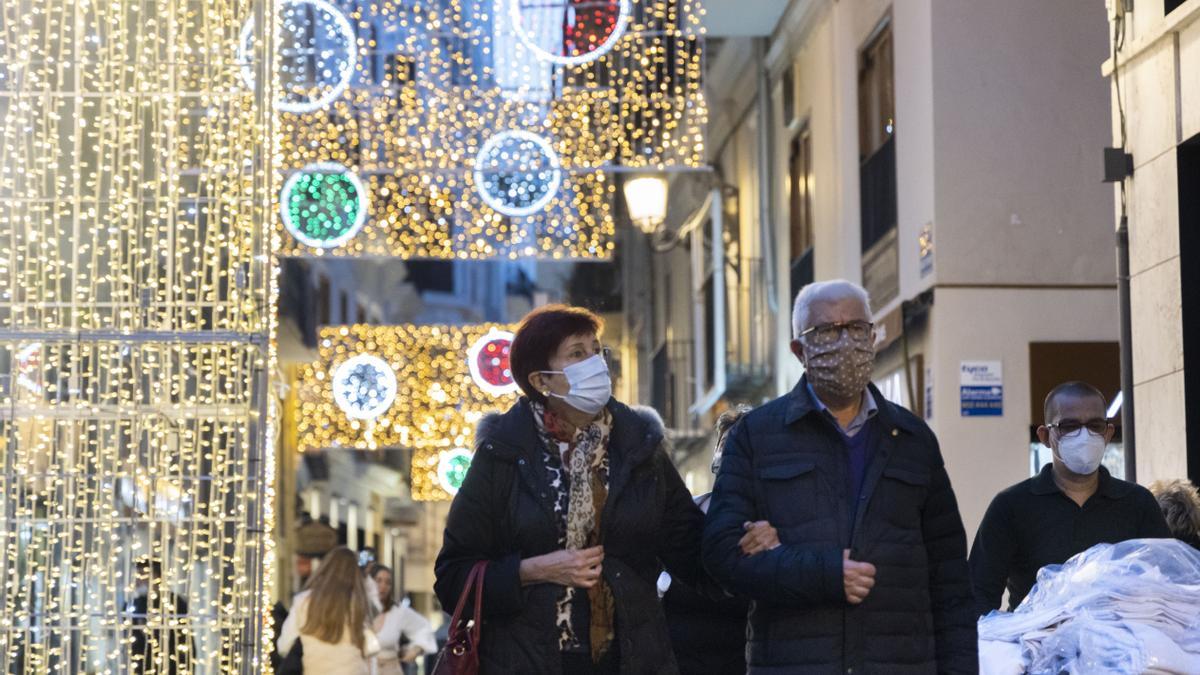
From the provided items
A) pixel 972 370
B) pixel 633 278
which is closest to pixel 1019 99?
pixel 972 370

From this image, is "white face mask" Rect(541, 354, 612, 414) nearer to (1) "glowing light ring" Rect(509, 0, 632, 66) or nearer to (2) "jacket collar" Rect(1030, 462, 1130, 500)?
(2) "jacket collar" Rect(1030, 462, 1130, 500)

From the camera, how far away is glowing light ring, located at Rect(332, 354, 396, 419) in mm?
19047

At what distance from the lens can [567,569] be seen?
6043mm

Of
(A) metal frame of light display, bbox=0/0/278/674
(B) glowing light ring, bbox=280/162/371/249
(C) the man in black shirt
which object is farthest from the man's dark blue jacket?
(B) glowing light ring, bbox=280/162/371/249

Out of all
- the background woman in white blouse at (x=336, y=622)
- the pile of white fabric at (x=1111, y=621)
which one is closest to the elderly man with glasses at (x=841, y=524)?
the pile of white fabric at (x=1111, y=621)

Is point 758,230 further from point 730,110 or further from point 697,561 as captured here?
point 697,561

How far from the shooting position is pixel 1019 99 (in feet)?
55.3

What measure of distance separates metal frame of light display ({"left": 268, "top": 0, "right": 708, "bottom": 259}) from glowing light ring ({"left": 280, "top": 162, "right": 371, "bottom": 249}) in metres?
0.06

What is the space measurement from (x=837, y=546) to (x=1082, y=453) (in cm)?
282

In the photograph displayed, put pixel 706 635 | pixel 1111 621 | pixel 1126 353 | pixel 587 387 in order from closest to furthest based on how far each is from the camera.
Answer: pixel 587 387
pixel 706 635
pixel 1111 621
pixel 1126 353

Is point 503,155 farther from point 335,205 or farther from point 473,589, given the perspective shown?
point 473,589

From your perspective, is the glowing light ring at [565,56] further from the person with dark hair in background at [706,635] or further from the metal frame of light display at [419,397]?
the person with dark hair in background at [706,635]

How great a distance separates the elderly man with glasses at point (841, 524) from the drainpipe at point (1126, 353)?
21.0ft

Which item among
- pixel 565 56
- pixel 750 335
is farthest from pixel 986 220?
pixel 750 335
